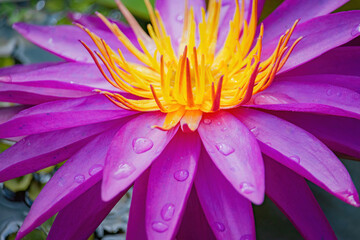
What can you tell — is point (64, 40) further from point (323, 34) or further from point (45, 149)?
point (323, 34)

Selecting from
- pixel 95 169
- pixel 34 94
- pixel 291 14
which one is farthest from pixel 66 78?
pixel 291 14

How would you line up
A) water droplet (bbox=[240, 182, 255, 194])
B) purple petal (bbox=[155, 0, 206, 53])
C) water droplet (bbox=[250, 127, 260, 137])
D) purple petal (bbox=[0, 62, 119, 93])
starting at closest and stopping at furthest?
water droplet (bbox=[240, 182, 255, 194])
water droplet (bbox=[250, 127, 260, 137])
purple petal (bbox=[0, 62, 119, 93])
purple petal (bbox=[155, 0, 206, 53])

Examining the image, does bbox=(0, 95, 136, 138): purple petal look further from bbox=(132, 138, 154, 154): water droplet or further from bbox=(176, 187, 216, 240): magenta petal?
bbox=(176, 187, 216, 240): magenta petal

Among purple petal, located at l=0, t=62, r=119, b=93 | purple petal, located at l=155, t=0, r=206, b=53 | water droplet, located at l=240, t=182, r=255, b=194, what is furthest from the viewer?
purple petal, located at l=155, t=0, r=206, b=53

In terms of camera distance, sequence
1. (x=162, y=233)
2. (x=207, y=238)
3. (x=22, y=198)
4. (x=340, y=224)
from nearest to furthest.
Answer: (x=162, y=233) → (x=207, y=238) → (x=340, y=224) → (x=22, y=198)

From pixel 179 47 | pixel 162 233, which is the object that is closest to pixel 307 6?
pixel 179 47

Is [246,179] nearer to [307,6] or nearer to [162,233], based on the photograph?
[162,233]

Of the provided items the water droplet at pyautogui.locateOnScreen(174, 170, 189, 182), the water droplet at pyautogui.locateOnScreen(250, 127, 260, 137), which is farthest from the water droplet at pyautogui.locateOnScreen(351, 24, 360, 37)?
the water droplet at pyautogui.locateOnScreen(174, 170, 189, 182)
